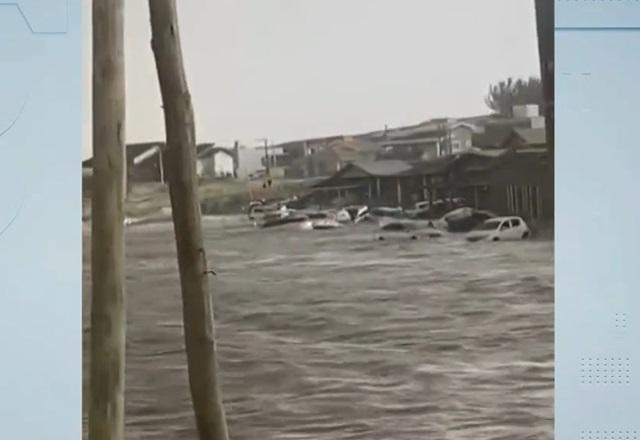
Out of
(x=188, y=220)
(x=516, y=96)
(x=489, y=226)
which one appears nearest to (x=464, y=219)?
(x=489, y=226)

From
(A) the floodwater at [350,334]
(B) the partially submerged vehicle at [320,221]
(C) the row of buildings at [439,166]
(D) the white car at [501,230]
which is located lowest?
(A) the floodwater at [350,334]

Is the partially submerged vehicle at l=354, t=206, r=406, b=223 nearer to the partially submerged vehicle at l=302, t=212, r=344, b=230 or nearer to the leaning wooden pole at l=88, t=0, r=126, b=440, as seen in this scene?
the partially submerged vehicle at l=302, t=212, r=344, b=230

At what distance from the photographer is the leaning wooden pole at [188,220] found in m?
0.87

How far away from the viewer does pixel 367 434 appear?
0.88 metres

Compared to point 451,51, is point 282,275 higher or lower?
lower

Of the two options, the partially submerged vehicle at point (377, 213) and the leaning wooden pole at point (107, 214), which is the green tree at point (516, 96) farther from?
the leaning wooden pole at point (107, 214)

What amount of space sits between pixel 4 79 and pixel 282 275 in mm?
391

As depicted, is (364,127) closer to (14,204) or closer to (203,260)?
(203,260)

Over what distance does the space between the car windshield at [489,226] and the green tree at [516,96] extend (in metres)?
0.13

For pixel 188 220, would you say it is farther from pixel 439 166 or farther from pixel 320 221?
pixel 439 166

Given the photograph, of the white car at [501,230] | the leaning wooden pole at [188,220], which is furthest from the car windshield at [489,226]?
the leaning wooden pole at [188,220]

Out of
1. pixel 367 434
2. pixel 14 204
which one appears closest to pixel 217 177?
pixel 14 204

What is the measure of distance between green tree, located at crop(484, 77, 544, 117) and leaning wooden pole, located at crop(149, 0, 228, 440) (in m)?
0.36

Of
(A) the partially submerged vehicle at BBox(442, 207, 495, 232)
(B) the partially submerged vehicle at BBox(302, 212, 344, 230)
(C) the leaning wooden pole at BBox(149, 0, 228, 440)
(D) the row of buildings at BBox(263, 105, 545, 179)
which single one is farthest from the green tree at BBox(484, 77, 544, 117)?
(C) the leaning wooden pole at BBox(149, 0, 228, 440)
